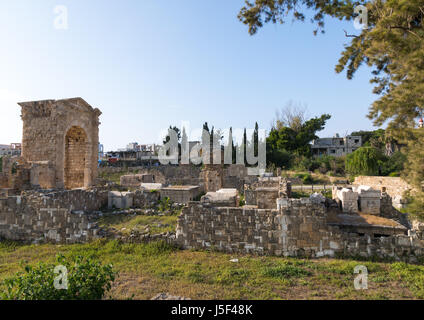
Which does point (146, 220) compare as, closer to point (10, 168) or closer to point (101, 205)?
point (101, 205)

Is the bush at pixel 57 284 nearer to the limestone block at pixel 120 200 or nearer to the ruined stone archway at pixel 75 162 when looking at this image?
the limestone block at pixel 120 200

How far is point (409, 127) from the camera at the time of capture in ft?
23.5

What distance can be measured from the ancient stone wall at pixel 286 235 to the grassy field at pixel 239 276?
30cm

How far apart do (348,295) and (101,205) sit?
1127cm

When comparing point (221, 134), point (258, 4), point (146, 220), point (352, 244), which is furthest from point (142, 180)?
point (221, 134)

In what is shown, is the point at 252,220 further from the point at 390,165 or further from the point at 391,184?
the point at 390,165

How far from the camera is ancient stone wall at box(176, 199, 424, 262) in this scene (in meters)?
5.59

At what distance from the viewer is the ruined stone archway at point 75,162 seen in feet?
58.2

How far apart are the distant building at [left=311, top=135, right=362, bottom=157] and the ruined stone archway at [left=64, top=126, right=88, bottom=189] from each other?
46.3 m

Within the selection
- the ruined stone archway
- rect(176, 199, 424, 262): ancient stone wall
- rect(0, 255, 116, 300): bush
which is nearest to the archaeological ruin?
rect(176, 199, 424, 262): ancient stone wall

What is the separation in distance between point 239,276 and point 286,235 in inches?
69.0

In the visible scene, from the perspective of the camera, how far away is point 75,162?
17.9m

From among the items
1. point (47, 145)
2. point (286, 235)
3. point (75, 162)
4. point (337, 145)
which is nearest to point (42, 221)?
point (286, 235)

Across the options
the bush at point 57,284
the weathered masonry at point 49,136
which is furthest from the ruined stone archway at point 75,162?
the bush at point 57,284
